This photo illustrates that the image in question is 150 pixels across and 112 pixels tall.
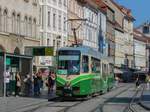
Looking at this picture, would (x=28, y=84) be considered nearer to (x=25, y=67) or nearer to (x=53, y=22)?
(x=25, y=67)

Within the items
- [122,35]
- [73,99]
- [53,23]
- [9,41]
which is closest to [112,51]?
[122,35]

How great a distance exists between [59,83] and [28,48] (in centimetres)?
893

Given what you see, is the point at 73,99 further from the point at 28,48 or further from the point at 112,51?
the point at 112,51

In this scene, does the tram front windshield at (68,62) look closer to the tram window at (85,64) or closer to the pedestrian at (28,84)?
the tram window at (85,64)

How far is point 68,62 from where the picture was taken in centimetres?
3925

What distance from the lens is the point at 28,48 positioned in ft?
155

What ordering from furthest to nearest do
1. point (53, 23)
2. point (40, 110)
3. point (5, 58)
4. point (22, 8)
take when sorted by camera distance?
1. point (53, 23)
2. point (22, 8)
3. point (5, 58)
4. point (40, 110)

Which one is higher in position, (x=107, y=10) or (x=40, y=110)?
(x=107, y=10)

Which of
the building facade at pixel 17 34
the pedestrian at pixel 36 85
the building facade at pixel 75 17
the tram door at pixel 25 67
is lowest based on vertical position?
the pedestrian at pixel 36 85

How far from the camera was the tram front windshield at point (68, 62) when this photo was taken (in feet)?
128

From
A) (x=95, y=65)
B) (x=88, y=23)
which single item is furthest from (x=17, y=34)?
(x=88, y=23)

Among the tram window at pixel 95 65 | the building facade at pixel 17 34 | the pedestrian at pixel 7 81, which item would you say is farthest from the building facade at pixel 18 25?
the tram window at pixel 95 65

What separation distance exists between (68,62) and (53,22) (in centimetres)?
3721

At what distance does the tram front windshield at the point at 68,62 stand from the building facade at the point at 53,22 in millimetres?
27219
